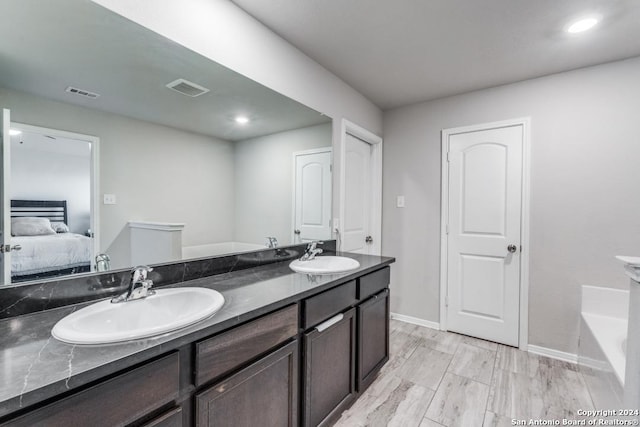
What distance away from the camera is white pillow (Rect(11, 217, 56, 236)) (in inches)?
41.0

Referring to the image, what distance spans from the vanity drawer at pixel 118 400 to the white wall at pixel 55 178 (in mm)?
711

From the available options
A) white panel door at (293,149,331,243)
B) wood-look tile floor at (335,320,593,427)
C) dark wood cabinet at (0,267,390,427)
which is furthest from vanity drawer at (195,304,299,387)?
white panel door at (293,149,331,243)

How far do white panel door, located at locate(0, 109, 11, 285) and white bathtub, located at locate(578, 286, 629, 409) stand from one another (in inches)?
101

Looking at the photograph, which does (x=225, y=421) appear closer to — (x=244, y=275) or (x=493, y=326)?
(x=244, y=275)

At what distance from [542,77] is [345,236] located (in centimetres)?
215

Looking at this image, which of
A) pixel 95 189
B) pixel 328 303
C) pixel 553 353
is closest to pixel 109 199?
pixel 95 189

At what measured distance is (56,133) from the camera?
1104 mm

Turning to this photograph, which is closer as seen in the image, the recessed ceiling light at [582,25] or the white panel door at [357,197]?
the recessed ceiling light at [582,25]

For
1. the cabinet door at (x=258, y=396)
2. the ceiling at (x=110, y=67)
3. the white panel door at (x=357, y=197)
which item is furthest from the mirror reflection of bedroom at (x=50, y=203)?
the white panel door at (x=357, y=197)

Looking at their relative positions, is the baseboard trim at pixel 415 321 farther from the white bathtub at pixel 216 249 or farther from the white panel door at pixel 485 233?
the white bathtub at pixel 216 249

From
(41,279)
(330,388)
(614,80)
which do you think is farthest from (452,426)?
(614,80)

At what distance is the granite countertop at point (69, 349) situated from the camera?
2.02 feet

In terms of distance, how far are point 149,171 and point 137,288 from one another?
22.0 inches

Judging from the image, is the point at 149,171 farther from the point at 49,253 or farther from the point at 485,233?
the point at 485,233
